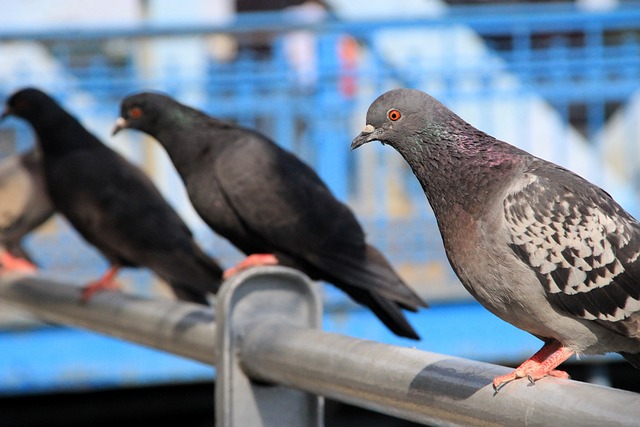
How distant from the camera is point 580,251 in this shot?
249 centimetres

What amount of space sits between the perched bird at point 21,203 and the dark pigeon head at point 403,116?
407 cm

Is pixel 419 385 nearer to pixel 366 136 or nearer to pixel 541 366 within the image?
pixel 541 366

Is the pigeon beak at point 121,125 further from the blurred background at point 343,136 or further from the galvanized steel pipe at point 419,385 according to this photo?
the galvanized steel pipe at point 419,385

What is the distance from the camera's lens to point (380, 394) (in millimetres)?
2127

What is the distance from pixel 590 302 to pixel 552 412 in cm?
77

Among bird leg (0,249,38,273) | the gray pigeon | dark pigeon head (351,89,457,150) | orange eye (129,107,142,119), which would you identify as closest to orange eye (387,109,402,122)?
dark pigeon head (351,89,457,150)

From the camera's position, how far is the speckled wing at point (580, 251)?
2.47 m

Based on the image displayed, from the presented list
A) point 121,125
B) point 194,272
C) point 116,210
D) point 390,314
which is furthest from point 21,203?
point 390,314

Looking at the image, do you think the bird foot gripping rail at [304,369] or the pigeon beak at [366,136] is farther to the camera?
the pigeon beak at [366,136]

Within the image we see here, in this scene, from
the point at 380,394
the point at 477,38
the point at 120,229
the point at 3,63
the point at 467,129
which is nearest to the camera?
the point at 380,394

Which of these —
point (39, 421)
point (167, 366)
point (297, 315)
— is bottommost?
point (39, 421)

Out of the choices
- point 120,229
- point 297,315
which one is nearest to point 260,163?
point 120,229

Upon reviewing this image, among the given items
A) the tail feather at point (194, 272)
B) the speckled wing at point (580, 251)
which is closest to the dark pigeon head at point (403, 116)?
the speckled wing at point (580, 251)

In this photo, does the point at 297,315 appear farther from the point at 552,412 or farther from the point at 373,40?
the point at 373,40
